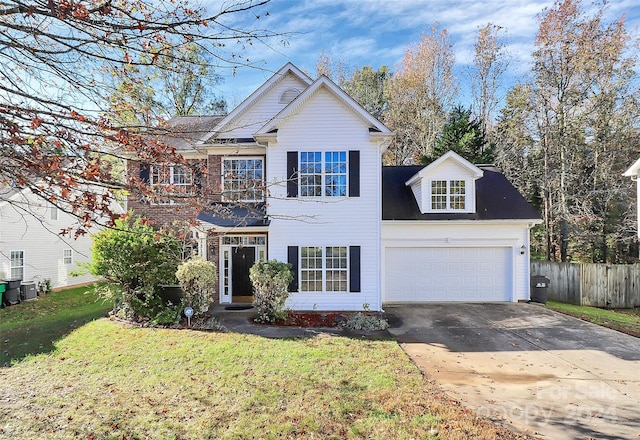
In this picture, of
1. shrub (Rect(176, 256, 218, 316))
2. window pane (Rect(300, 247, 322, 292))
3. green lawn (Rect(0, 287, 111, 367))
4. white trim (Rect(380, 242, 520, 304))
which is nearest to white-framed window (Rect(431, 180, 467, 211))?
white trim (Rect(380, 242, 520, 304))

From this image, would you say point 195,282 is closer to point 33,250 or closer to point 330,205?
point 330,205

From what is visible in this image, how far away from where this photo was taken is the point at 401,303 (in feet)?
42.8

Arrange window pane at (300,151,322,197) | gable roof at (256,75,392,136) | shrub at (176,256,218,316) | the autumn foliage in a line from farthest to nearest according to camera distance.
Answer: window pane at (300,151,322,197) → gable roof at (256,75,392,136) → shrub at (176,256,218,316) → the autumn foliage

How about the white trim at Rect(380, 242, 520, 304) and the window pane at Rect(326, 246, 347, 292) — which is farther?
the white trim at Rect(380, 242, 520, 304)

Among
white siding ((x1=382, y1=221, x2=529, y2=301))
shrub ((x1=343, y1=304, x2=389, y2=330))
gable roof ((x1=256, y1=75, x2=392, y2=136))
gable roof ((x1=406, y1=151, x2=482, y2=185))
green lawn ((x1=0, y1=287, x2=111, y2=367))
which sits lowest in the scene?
green lawn ((x1=0, y1=287, x2=111, y2=367))

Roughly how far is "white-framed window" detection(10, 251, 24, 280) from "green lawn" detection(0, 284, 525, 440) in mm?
9435

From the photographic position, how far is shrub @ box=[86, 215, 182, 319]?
32.7 feet

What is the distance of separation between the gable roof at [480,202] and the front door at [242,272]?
5.52 metres

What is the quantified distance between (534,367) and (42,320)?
14.7 meters

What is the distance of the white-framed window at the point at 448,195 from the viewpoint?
13.6 meters

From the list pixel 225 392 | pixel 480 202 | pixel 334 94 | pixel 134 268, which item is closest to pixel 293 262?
pixel 134 268

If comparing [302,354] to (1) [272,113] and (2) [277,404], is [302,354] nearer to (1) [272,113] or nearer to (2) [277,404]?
(2) [277,404]

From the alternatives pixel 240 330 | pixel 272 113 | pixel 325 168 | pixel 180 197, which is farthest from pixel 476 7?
pixel 240 330

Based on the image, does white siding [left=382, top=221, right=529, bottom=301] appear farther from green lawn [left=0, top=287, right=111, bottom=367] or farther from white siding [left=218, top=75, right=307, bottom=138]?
green lawn [left=0, top=287, right=111, bottom=367]
